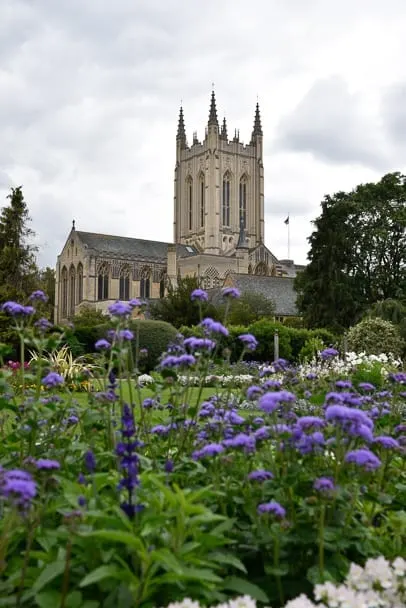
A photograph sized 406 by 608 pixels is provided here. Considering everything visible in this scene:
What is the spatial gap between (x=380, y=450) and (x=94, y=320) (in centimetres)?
4750

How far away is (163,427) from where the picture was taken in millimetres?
4105

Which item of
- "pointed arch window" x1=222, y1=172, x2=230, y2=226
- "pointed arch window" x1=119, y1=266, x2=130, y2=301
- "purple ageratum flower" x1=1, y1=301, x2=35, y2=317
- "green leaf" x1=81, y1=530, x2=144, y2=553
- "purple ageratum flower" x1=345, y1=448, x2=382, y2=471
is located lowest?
"green leaf" x1=81, y1=530, x2=144, y2=553

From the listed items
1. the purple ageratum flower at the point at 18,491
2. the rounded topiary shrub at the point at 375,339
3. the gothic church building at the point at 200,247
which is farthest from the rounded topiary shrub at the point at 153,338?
the gothic church building at the point at 200,247

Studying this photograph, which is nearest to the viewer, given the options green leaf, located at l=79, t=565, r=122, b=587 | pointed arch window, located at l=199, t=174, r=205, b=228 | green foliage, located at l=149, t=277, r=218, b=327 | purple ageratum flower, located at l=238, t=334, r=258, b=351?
green leaf, located at l=79, t=565, r=122, b=587

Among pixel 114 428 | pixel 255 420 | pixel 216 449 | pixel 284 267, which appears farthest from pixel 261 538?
pixel 284 267

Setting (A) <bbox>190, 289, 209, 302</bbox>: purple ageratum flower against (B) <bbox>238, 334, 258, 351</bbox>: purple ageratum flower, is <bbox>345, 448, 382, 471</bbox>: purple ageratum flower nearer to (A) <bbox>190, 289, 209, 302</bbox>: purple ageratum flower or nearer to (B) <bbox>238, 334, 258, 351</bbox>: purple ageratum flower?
(B) <bbox>238, 334, 258, 351</bbox>: purple ageratum flower

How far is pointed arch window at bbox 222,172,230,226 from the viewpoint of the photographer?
106438mm

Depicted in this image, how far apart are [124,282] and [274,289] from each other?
94.9 ft

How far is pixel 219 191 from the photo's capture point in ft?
348

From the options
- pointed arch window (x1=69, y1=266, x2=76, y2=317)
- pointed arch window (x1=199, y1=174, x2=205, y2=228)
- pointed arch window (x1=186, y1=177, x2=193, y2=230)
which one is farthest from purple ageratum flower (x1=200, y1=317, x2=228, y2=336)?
pointed arch window (x1=186, y1=177, x2=193, y2=230)

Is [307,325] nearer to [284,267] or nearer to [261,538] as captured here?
[261,538]

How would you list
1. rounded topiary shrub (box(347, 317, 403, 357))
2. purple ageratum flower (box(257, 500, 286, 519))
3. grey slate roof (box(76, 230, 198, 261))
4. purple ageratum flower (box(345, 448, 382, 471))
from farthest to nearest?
grey slate roof (box(76, 230, 198, 261)), rounded topiary shrub (box(347, 317, 403, 357)), purple ageratum flower (box(345, 448, 382, 471)), purple ageratum flower (box(257, 500, 286, 519))

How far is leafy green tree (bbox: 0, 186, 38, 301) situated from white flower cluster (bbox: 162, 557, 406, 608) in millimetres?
40581

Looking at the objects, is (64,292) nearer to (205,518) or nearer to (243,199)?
(243,199)
